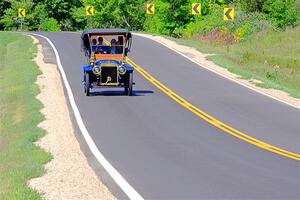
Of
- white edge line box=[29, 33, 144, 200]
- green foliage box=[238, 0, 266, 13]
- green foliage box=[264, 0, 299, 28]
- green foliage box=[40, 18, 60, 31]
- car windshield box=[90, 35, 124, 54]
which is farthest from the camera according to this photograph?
green foliage box=[40, 18, 60, 31]

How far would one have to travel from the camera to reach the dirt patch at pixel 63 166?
33.6ft

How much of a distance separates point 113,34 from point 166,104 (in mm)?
4083

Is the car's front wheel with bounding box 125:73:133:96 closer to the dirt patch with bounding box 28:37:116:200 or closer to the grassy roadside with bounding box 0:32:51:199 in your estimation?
the dirt patch with bounding box 28:37:116:200

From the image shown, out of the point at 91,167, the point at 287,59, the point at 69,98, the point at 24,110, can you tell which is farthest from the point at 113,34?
the point at 287,59

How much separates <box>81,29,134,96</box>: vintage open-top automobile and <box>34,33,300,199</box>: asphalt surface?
522mm

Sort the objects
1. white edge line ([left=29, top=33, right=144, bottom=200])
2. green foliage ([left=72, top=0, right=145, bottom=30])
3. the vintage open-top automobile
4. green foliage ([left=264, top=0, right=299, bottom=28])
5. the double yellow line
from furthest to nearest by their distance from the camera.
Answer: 1. green foliage ([left=72, top=0, right=145, bottom=30])
2. green foliage ([left=264, top=0, right=299, bottom=28])
3. the vintage open-top automobile
4. the double yellow line
5. white edge line ([left=29, top=33, right=144, bottom=200])

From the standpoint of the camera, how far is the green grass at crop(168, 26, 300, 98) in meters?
29.9

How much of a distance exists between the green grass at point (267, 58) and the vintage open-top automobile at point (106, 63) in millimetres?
6108

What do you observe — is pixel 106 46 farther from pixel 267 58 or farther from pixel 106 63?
pixel 267 58

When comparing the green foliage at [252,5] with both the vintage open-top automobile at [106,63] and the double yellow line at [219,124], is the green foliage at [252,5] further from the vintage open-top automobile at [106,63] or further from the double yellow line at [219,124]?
the vintage open-top automobile at [106,63]

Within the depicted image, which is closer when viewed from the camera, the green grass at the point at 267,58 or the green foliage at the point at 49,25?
the green grass at the point at 267,58

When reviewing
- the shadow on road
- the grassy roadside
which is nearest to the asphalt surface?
the shadow on road

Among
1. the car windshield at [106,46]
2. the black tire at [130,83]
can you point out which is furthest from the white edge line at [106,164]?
the car windshield at [106,46]


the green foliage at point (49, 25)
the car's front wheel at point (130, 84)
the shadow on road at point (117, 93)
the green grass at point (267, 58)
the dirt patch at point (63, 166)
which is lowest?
the green foliage at point (49, 25)
